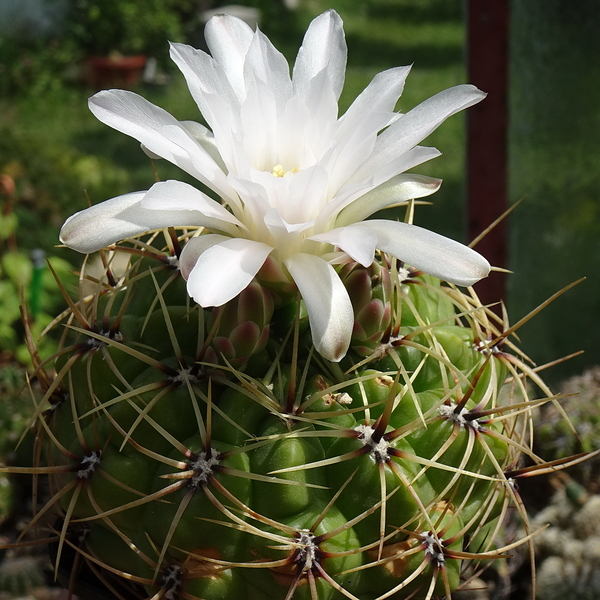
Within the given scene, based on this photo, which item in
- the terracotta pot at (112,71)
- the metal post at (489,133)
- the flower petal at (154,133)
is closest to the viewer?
the flower petal at (154,133)

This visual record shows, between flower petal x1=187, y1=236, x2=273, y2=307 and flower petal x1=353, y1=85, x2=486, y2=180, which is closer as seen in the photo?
flower petal x1=187, y1=236, x2=273, y2=307

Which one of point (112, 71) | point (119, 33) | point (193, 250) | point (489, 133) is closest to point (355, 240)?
point (193, 250)

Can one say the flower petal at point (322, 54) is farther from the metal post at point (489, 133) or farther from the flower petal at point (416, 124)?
the metal post at point (489, 133)

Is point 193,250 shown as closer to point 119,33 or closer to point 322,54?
point 322,54

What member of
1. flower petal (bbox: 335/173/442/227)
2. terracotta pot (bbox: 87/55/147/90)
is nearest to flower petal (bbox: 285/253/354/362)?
flower petal (bbox: 335/173/442/227)

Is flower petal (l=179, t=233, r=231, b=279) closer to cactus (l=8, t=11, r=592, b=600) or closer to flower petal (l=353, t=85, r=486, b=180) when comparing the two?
cactus (l=8, t=11, r=592, b=600)

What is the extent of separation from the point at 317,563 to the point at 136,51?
5676 millimetres

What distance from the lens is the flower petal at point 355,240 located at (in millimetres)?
714

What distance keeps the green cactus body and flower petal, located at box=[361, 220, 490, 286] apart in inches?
3.5

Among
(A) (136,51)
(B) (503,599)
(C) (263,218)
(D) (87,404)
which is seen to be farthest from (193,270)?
(A) (136,51)

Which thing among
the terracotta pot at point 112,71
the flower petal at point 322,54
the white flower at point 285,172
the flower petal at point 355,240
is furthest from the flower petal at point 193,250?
the terracotta pot at point 112,71

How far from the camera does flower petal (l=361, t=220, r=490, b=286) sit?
0.75 m

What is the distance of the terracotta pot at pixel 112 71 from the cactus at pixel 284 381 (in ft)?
16.3

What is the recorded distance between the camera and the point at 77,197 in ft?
12.3
